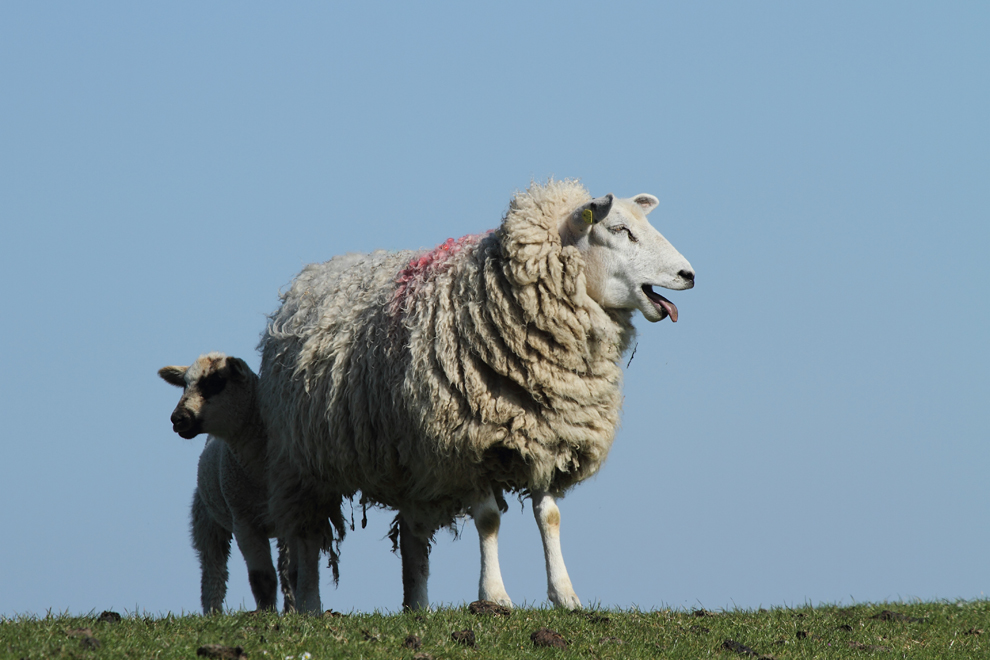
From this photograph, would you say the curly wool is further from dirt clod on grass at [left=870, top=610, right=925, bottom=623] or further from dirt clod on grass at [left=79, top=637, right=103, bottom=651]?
dirt clod on grass at [left=79, top=637, right=103, bottom=651]

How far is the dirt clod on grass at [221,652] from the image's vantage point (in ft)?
18.6

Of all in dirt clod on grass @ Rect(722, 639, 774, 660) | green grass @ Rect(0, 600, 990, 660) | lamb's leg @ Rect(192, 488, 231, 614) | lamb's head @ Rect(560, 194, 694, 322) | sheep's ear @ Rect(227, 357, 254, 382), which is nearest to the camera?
green grass @ Rect(0, 600, 990, 660)

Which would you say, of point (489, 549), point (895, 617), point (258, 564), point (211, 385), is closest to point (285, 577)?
point (258, 564)

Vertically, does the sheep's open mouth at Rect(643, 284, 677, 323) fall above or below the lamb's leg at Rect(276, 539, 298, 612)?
above

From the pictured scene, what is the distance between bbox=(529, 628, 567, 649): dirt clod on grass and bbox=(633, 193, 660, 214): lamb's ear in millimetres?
4064

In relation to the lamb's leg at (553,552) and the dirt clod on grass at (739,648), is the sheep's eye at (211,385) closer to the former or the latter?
the lamb's leg at (553,552)

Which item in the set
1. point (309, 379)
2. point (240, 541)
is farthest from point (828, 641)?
point (240, 541)

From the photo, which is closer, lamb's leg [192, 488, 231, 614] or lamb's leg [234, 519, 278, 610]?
lamb's leg [234, 519, 278, 610]

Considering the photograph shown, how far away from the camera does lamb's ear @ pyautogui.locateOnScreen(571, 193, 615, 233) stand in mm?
8547

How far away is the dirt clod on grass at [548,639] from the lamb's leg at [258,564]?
464 centimetres

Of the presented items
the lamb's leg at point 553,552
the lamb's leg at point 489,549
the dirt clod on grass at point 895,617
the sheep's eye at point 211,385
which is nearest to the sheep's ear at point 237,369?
the sheep's eye at point 211,385

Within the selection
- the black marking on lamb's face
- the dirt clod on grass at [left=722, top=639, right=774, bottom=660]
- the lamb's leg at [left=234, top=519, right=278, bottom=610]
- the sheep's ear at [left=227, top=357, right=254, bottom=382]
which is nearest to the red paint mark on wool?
the sheep's ear at [left=227, top=357, right=254, bottom=382]

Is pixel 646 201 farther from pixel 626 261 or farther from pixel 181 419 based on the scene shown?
pixel 181 419

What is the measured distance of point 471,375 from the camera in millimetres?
8469
